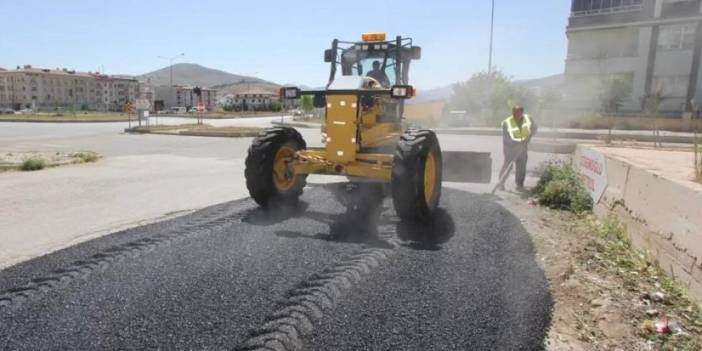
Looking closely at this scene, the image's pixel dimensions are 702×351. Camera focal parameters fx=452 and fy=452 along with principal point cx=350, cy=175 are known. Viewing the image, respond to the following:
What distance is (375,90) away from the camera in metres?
5.57

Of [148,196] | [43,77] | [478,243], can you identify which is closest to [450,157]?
[478,243]

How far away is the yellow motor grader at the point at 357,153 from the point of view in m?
4.89

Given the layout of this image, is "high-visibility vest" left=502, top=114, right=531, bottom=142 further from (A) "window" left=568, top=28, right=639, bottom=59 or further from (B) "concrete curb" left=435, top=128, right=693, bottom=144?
(B) "concrete curb" left=435, top=128, right=693, bottom=144

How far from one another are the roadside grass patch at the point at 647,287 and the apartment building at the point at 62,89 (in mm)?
111558

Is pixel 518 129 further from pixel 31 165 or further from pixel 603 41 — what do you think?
pixel 31 165

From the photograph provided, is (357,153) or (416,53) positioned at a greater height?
(416,53)

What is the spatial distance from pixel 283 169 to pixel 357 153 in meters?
1.14

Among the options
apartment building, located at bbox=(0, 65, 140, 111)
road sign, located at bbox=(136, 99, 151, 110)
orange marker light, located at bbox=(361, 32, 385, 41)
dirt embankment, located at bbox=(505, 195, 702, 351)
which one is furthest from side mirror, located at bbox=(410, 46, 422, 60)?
apartment building, located at bbox=(0, 65, 140, 111)

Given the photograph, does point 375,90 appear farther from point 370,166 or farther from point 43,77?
point 43,77

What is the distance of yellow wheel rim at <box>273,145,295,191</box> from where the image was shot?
240 inches

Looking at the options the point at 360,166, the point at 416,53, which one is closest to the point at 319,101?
the point at 360,166

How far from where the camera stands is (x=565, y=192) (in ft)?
20.8

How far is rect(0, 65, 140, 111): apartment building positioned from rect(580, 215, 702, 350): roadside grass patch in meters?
112

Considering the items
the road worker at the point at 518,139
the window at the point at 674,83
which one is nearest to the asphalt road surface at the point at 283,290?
the road worker at the point at 518,139
